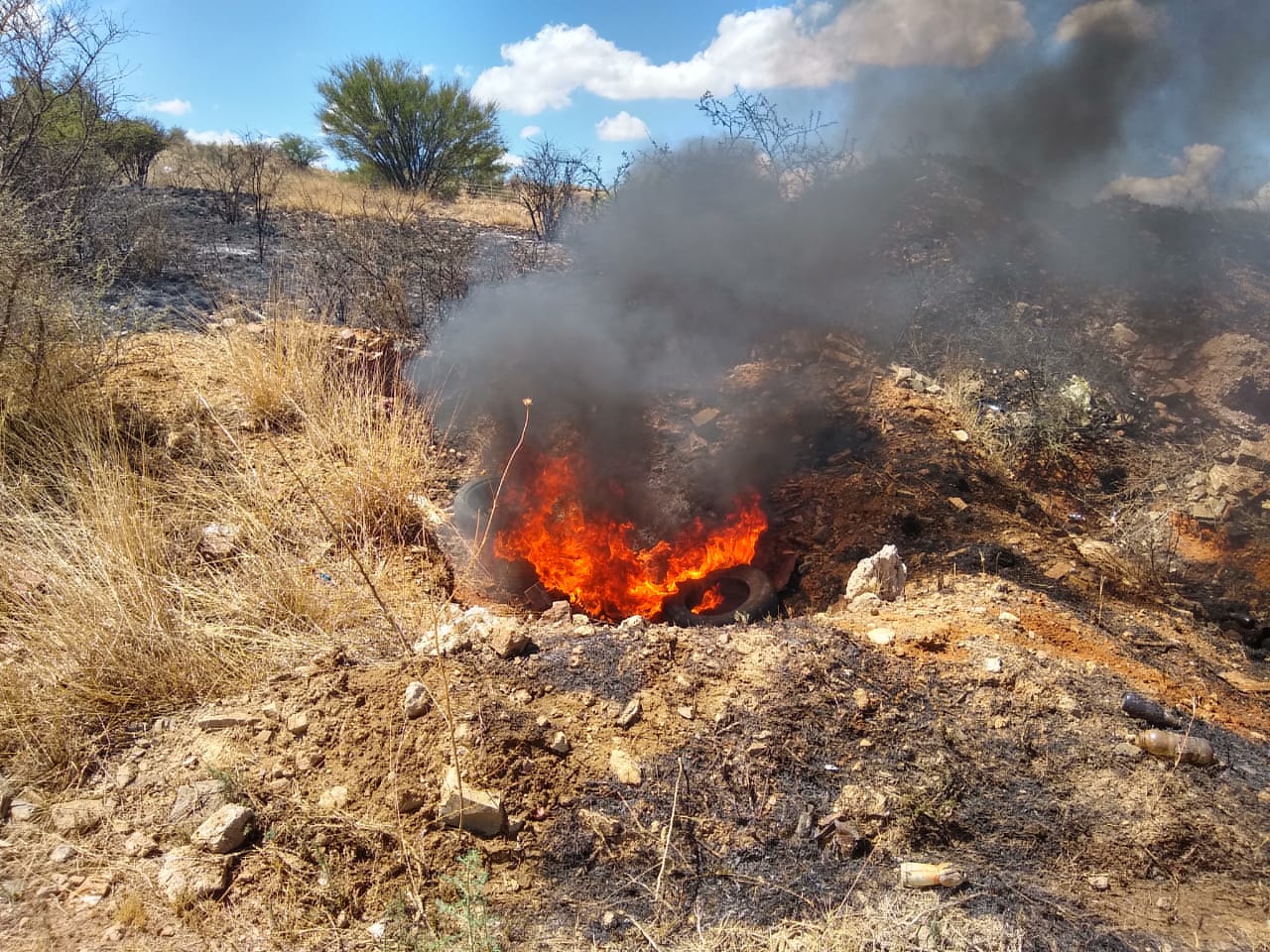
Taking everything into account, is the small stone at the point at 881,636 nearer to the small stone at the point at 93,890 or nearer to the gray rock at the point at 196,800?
the gray rock at the point at 196,800

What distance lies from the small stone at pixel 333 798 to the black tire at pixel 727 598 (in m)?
2.08

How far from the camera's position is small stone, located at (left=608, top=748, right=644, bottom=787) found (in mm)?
2041

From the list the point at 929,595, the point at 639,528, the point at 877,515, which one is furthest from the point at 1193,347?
the point at 639,528

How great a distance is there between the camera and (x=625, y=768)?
2070mm

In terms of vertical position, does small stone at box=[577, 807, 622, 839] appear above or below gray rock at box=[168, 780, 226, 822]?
above

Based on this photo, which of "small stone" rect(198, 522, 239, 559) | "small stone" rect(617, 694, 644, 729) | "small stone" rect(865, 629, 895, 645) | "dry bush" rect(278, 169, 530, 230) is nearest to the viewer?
"small stone" rect(617, 694, 644, 729)

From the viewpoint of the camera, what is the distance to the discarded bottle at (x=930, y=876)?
5.80 feet

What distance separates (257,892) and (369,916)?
319 mm

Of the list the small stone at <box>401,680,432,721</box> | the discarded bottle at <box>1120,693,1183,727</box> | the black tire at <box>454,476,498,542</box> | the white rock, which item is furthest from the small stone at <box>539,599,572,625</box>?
the discarded bottle at <box>1120,693,1183,727</box>

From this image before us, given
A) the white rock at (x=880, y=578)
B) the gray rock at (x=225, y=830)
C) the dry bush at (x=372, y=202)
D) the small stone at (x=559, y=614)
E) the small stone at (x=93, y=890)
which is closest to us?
the small stone at (x=93, y=890)

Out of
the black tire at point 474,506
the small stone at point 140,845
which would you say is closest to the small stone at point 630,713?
the small stone at point 140,845

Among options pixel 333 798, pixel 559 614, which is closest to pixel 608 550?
pixel 559 614

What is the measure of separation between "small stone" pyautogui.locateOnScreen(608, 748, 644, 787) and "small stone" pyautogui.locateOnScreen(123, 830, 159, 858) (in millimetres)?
1340

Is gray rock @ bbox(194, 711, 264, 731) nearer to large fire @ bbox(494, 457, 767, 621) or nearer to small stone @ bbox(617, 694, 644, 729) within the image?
small stone @ bbox(617, 694, 644, 729)
